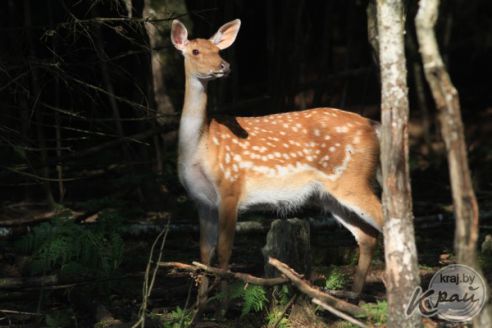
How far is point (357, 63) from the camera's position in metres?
17.4

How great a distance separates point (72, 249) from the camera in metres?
7.28

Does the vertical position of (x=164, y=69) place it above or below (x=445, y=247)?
above

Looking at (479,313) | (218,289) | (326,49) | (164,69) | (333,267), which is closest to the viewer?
(479,313)

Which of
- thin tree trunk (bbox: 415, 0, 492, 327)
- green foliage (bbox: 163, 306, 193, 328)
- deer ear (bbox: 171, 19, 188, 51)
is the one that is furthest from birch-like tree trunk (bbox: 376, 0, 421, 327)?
deer ear (bbox: 171, 19, 188, 51)


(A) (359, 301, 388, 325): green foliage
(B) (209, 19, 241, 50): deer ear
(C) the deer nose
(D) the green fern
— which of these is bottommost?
(D) the green fern

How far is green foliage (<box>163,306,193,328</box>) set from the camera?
19.4 feet

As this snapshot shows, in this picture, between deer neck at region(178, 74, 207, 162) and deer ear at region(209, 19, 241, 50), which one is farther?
deer ear at region(209, 19, 241, 50)

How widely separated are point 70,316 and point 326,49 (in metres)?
6.87

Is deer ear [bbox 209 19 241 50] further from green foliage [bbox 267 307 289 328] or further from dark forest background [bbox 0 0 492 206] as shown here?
green foliage [bbox 267 307 289 328]

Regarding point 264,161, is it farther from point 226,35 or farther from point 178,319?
point 178,319

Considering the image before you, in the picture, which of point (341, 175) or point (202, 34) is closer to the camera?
point (341, 175)

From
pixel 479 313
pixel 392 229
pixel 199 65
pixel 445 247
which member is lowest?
pixel 445 247

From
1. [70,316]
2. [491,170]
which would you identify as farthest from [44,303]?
[491,170]

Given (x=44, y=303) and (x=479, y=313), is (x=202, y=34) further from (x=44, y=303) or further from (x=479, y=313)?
(x=479, y=313)
